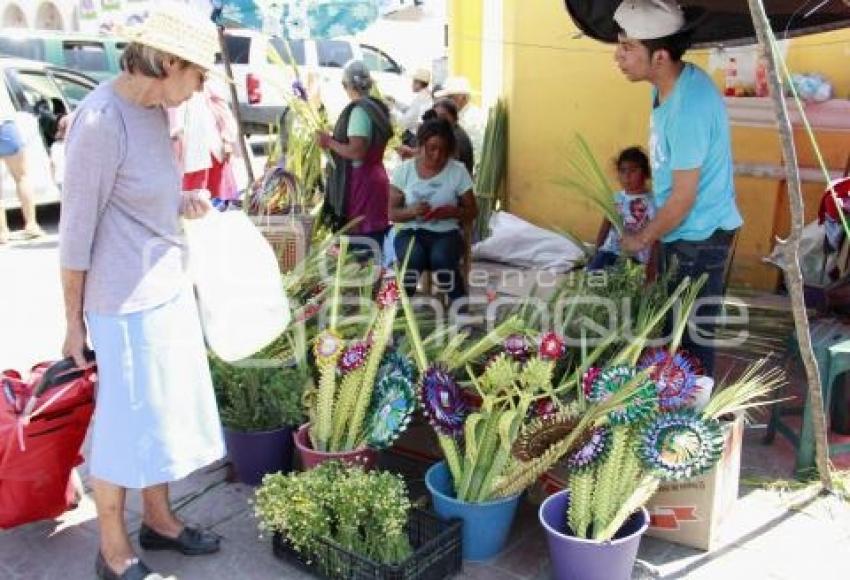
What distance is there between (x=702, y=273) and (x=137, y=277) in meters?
1.94

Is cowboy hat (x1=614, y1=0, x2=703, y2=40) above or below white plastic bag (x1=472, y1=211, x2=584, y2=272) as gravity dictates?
above

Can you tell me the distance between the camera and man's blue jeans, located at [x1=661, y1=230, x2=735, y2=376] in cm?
303

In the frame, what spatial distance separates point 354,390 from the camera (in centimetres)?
293

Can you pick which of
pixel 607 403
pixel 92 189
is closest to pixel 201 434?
pixel 92 189

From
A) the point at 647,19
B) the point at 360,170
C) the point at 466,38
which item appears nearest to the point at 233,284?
the point at 647,19

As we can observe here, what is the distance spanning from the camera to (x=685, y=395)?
2.49 m

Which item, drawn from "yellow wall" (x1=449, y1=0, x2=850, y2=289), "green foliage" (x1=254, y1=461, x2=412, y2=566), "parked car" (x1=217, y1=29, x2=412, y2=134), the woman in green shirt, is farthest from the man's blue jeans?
"parked car" (x1=217, y1=29, x2=412, y2=134)

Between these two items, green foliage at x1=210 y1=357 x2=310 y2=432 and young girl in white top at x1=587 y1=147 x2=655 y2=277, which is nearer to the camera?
green foliage at x1=210 y1=357 x2=310 y2=432

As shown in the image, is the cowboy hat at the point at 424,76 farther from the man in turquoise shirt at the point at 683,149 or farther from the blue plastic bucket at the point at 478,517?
the blue plastic bucket at the point at 478,517

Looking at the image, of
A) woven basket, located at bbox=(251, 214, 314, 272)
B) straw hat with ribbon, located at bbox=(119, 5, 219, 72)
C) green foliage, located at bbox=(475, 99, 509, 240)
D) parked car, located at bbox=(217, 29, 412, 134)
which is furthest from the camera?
parked car, located at bbox=(217, 29, 412, 134)

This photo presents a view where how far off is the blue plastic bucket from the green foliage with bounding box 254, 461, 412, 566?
137mm

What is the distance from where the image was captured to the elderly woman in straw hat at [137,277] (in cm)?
221

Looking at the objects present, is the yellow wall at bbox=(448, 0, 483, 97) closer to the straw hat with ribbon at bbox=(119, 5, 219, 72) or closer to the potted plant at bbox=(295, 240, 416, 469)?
the potted plant at bbox=(295, 240, 416, 469)

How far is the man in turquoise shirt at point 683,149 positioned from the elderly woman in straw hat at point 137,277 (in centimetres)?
150
